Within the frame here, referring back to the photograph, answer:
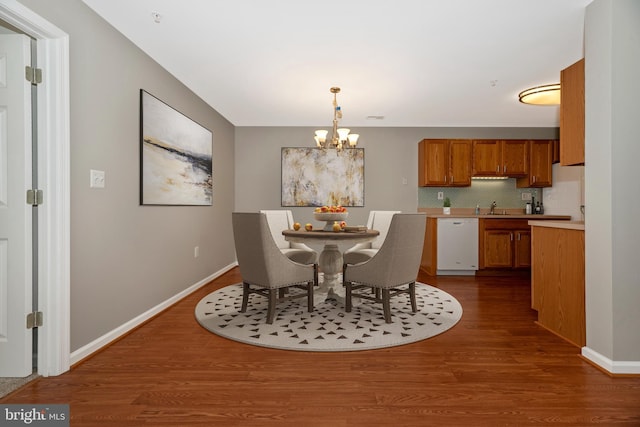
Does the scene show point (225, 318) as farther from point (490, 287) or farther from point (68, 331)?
point (490, 287)

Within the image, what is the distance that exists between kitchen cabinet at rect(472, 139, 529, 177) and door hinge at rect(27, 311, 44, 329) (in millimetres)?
5466

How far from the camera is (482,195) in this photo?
5660 millimetres

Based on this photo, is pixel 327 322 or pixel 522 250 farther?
pixel 522 250

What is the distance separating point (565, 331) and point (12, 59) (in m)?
4.10

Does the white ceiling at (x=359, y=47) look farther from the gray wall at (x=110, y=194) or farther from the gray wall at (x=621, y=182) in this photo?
the gray wall at (x=621, y=182)

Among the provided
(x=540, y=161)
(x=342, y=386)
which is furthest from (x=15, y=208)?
(x=540, y=161)

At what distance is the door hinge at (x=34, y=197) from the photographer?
1898 mm

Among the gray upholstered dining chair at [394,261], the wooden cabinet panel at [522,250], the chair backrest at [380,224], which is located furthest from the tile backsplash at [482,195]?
the gray upholstered dining chair at [394,261]

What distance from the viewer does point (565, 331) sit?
2.55 meters

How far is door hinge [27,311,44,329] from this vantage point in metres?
1.92

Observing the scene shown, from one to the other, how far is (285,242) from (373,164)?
2.24 metres

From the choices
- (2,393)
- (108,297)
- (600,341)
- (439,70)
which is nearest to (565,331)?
(600,341)

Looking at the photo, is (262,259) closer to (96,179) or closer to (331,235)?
(331,235)

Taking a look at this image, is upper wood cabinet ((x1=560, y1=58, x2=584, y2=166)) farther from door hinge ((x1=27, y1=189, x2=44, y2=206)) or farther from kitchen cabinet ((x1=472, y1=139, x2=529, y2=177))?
door hinge ((x1=27, y1=189, x2=44, y2=206))
